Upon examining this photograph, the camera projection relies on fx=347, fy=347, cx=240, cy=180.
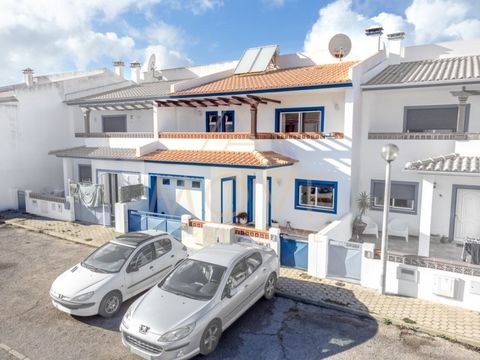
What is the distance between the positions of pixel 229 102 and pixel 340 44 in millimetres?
6146

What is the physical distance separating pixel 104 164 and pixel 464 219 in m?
17.4

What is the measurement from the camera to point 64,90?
898 inches

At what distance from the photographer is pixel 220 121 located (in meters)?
18.3

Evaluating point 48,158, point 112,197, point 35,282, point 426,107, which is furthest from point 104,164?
point 426,107

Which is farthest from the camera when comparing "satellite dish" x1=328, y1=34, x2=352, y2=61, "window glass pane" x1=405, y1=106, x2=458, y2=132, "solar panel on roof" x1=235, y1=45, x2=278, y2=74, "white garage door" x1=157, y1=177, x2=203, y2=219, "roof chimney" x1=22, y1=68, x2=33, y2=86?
"roof chimney" x1=22, y1=68, x2=33, y2=86

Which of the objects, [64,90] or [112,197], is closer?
[112,197]

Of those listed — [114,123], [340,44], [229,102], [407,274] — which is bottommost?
[407,274]

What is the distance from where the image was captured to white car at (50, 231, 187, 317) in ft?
28.4

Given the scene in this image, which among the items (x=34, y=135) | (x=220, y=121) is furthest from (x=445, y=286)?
(x=34, y=135)

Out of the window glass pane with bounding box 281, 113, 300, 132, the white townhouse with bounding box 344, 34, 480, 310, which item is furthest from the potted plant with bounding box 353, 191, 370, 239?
the window glass pane with bounding box 281, 113, 300, 132

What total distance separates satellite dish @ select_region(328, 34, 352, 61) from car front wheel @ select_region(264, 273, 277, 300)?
1198 centimetres

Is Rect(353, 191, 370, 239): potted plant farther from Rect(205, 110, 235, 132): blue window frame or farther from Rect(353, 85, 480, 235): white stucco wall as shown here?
Rect(205, 110, 235, 132): blue window frame

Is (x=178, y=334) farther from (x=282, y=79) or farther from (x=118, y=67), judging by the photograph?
(x=118, y=67)

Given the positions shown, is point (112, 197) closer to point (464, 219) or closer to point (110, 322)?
point (110, 322)
